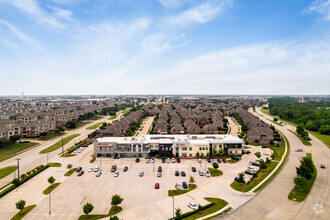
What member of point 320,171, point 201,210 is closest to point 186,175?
point 201,210

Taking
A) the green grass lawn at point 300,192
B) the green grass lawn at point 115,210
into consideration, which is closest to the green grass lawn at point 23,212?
→ the green grass lawn at point 115,210

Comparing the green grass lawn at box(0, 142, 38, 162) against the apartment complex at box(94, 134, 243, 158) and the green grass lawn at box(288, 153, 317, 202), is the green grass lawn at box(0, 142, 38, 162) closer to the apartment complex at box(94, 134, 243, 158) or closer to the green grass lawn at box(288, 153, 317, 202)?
the apartment complex at box(94, 134, 243, 158)

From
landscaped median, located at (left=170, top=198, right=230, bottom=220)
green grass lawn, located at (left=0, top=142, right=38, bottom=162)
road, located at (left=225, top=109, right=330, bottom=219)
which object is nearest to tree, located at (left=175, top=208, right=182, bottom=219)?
landscaped median, located at (left=170, top=198, right=230, bottom=220)

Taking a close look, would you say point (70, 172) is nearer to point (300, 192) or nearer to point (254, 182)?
point (254, 182)

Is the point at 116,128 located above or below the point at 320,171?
above

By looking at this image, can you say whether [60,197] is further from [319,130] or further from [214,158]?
[319,130]

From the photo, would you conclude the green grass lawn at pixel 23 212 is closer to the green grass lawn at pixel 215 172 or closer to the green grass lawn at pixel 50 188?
the green grass lawn at pixel 50 188

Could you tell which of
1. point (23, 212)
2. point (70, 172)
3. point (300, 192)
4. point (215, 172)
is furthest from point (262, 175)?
point (23, 212)

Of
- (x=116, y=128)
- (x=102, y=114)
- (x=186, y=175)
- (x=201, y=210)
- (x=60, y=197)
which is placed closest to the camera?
(x=201, y=210)
